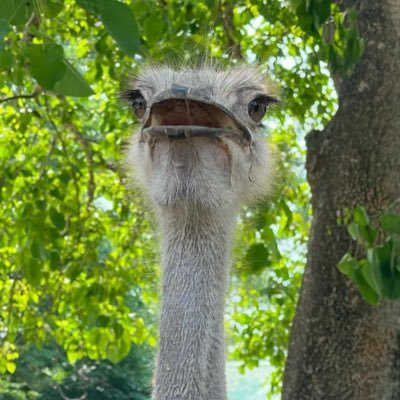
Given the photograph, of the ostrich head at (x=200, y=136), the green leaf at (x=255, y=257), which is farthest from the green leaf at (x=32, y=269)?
the ostrich head at (x=200, y=136)

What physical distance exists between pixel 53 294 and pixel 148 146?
394 cm

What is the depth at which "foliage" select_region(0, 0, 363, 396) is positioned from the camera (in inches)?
168

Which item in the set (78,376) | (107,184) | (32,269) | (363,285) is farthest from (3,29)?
(78,376)

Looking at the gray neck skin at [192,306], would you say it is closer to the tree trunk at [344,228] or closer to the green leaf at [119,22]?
the green leaf at [119,22]

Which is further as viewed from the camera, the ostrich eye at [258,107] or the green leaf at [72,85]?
the ostrich eye at [258,107]

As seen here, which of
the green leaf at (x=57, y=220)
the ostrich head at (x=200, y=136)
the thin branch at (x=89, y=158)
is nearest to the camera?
the ostrich head at (x=200, y=136)

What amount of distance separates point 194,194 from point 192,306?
227 mm

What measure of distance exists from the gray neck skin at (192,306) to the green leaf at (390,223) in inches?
14.2

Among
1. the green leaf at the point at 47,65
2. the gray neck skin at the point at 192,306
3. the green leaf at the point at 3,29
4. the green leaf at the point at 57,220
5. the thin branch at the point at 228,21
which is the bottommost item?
the gray neck skin at the point at 192,306

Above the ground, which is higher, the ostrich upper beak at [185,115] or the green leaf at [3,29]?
the ostrich upper beak at [185,115]

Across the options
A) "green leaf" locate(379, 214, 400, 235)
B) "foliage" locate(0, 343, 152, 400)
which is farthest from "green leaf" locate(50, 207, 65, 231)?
"foliage" locate(0, 343, 152, 400)

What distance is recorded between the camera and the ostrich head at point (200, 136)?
1942mm

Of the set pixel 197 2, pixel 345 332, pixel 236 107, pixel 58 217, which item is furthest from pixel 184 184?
pixel 197 2

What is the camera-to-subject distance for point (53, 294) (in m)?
5.88
